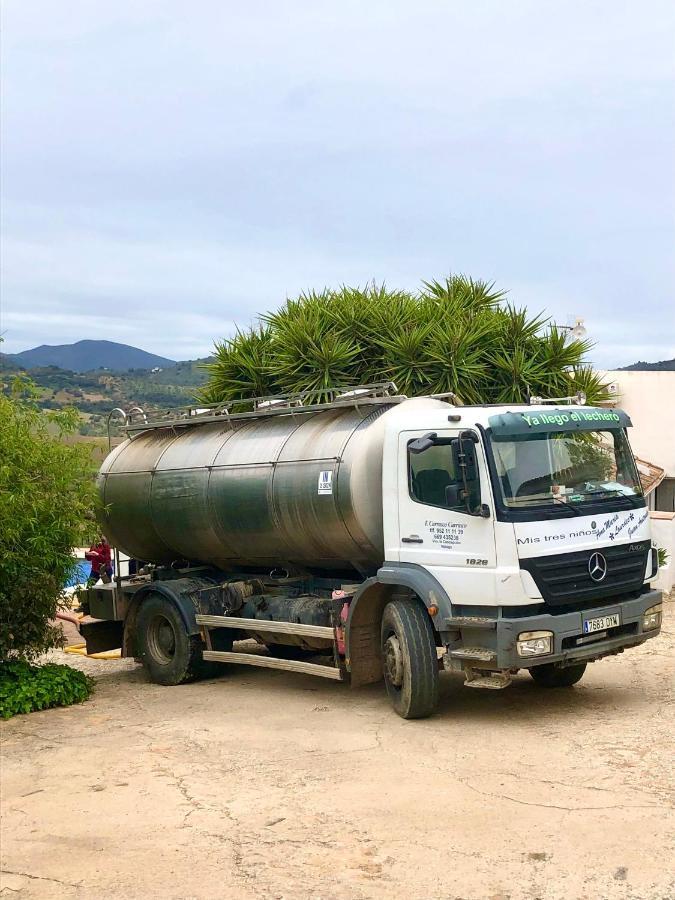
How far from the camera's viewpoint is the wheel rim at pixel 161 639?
42.2 ft

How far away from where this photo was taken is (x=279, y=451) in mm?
11453

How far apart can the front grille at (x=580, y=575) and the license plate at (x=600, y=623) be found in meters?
0.20

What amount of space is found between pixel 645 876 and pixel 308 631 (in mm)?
5487

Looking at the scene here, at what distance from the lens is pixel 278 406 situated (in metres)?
12.2

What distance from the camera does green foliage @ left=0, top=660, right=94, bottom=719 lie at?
10695 mm

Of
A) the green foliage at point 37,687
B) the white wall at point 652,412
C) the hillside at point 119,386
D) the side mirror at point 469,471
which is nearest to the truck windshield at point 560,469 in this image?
the side mirror at point 469,471

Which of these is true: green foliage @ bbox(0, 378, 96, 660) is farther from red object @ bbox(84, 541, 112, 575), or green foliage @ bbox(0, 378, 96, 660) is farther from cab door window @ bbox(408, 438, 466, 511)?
cab door window @ bbox(408, 438, 466, 511)

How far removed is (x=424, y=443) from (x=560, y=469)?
1.26 meters

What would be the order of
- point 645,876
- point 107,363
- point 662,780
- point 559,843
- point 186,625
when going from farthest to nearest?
1. point 107,363
2. point 186,625
3. point 662,780
4. point 559,843
5. point 645,876

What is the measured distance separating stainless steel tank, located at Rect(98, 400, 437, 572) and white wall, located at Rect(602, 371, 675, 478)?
1197 cm

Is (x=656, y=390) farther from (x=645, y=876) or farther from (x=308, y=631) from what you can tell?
(x=645, y=876)

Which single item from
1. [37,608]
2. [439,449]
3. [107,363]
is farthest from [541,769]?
[107,363]

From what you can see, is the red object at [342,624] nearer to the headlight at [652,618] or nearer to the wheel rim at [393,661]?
the wheel rim at [393,661]

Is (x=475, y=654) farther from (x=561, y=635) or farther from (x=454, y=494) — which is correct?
(x=454, y=494)
